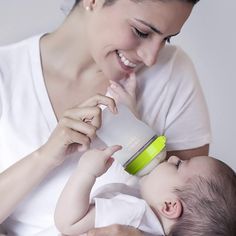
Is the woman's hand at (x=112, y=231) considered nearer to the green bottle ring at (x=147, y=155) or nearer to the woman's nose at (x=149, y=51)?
the green bottle ring at (x=147, y=155)

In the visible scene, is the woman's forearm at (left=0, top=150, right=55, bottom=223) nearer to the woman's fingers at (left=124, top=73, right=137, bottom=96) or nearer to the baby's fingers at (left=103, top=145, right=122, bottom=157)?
the baby's fingers at (left=103, top=145, right=122, bottom=157)

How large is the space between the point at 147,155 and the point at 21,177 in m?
0.31

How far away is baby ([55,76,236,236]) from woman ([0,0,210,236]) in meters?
0.05

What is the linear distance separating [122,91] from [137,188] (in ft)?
0.84

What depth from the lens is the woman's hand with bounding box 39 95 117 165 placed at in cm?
117

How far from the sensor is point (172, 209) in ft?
3.78

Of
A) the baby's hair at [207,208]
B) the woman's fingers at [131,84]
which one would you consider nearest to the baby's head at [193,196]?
the baby's hair at [207,208]

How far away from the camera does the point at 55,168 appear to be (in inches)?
52.9

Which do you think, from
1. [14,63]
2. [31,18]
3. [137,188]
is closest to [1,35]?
[31,18]

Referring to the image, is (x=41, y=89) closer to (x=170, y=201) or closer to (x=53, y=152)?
(x=53, y=152)

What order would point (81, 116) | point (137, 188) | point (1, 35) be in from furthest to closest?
point (1, 35), point (137, 188), point (81, 116)

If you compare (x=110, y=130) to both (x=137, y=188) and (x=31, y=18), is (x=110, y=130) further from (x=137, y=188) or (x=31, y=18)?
(x=31, y=18)

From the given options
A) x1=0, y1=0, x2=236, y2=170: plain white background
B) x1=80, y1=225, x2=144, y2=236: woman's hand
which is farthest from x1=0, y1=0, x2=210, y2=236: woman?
x1=0, y1=0, x2=236, y2=170: plain white background

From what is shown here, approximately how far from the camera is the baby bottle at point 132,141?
1227 millimetres
